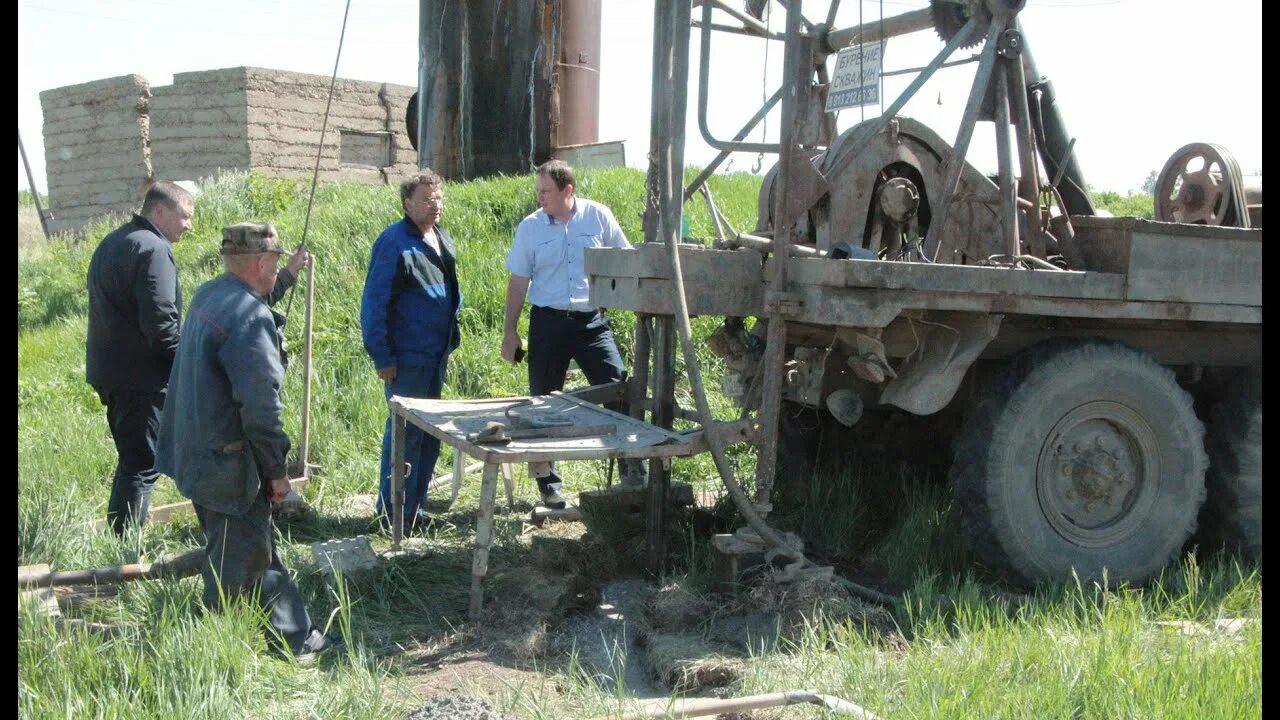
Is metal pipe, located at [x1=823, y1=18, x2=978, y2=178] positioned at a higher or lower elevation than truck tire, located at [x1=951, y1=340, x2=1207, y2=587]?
higher

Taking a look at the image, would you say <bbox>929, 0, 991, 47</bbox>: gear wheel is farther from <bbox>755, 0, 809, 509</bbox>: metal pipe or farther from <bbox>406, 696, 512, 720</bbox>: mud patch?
<bbox>406, 696, 512, 720</bbox>: mud patch

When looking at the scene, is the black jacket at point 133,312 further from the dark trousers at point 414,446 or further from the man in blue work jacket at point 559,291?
the man in blue work jacket at point 559,291

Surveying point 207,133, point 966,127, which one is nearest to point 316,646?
point 966,127

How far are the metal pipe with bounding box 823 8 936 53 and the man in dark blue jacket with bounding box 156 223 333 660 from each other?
267cm

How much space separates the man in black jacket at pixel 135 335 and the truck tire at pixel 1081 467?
3.48 m

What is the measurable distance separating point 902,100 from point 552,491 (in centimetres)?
261

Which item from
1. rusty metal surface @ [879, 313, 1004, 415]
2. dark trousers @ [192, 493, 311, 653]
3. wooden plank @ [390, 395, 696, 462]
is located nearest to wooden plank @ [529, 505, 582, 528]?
wooden plank @ [390, 395, 696, 462]

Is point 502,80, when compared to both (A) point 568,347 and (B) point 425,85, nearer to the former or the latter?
(B) point 425,85

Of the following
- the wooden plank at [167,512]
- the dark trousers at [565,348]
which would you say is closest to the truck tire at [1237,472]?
the dark trousers at [565,348]

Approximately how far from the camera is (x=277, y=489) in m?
4.08

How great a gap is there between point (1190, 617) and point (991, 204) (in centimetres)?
184

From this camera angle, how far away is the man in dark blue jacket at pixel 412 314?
5.60 meters

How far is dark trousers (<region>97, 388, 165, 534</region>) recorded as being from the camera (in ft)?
17.5

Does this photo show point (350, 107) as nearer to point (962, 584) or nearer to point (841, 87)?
point (841, 87)
